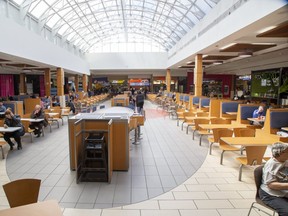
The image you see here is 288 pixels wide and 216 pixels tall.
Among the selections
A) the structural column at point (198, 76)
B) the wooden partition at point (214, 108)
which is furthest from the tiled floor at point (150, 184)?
the structural column at point (198, 76)

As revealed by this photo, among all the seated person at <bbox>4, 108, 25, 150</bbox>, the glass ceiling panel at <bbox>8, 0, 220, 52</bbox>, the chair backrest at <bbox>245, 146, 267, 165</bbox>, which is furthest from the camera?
the glass ceiling panel at <bbox>8, 0, 220, 52</bbox>

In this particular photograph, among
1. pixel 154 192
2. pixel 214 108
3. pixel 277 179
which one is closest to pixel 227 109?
pixel 214 108

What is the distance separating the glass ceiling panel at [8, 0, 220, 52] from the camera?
12.8m

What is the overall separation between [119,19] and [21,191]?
21.1 metres

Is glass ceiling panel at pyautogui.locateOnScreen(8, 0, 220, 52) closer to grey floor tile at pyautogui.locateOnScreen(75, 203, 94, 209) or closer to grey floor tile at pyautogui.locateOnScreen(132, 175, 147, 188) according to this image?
grey floor tile at pyautogui.locateOnScreen(132, 175, 147, 188)

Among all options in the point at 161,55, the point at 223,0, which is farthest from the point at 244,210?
the point at 161,55

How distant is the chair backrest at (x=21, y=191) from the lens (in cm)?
218

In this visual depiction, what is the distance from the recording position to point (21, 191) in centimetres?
223

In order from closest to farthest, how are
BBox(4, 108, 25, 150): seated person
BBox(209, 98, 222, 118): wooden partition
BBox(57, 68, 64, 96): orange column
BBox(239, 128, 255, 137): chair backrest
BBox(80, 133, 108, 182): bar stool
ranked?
BBox(80, 133, 108, 182): bar stool → BBox(239, 128, 255, 137): chair backrest → BBox(4, 108, 25, 150): seated person → BBox(209, 98, 222, 118): wooden partition → BBox(57, 68, 64, 96): orange column

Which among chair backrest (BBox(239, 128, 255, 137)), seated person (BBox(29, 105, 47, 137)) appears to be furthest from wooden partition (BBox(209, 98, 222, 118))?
seated person (BBox(29, 105, 47, 137))

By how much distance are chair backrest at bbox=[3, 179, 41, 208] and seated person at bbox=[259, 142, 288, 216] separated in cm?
255

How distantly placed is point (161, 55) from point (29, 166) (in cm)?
2165

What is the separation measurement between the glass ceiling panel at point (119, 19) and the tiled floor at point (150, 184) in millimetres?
7574

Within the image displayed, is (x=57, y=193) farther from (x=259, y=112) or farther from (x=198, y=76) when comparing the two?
(x=198, y=76)
